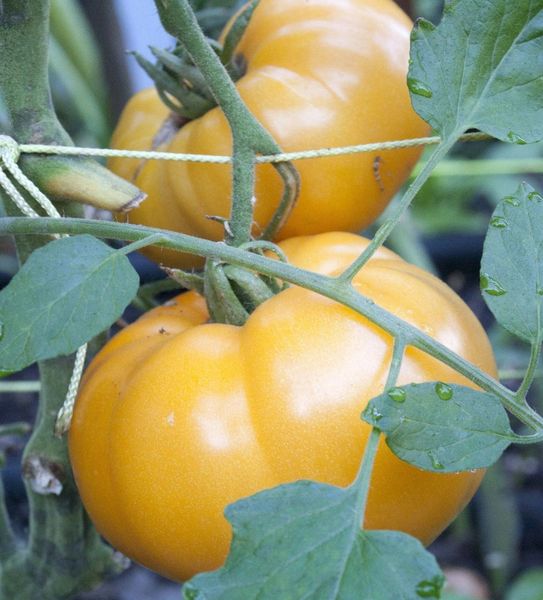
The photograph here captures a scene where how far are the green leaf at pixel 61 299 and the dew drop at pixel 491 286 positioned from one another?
178mm

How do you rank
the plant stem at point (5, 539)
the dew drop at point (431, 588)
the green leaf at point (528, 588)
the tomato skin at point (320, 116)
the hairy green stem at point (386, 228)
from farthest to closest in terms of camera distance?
the green leaf at point (528, 588) → the plant stem at point (5, 539) → the tomato skin at point (320, 116) → the hairy green stem at point (386, 228) → the dew drop at point (431, 588)

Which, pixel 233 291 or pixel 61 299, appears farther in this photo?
pixel 233 291

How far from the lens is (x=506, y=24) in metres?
0.49

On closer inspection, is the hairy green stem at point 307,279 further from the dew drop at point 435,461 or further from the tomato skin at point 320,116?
the tomato skin at point 320,116

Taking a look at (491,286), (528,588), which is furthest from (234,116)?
(528,588)

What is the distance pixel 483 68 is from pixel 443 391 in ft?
0.61

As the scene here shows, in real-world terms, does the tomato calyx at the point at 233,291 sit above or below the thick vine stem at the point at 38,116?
below

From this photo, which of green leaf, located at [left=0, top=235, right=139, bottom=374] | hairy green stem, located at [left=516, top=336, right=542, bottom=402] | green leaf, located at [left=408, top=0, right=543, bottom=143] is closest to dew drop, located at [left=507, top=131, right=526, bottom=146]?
green leaf, located at [left=408, top=0, right=543, bottom=143]

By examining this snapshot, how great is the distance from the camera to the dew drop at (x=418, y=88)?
492 mm

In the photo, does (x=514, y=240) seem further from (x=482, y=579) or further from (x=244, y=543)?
(x=482, y=579)

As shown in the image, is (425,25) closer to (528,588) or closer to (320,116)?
(320,116)

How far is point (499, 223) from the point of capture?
0.48 m

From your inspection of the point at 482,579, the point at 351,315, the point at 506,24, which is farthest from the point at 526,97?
the point at 482,579

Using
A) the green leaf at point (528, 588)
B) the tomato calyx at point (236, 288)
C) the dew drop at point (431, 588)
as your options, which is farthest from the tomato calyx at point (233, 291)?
the green leaf at point (528, 588)
